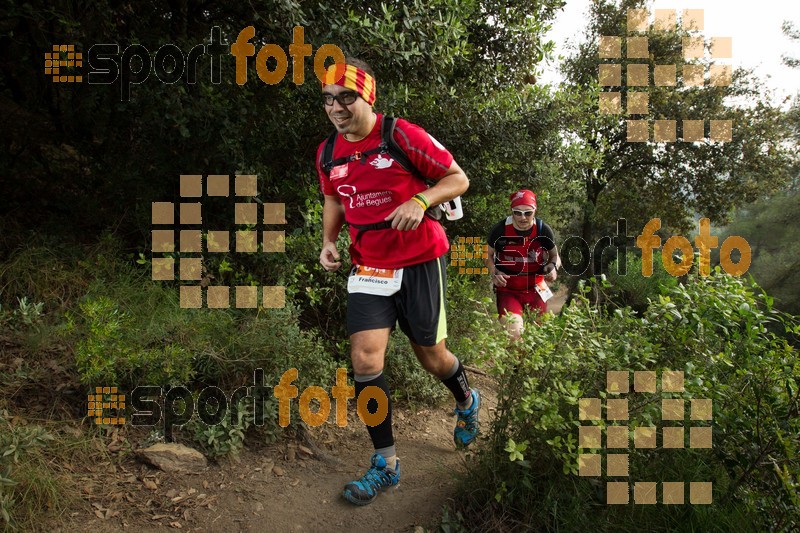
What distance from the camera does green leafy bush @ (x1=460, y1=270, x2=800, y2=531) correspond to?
9.21 ft

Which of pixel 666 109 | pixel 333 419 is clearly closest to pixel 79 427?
pixel 333 419

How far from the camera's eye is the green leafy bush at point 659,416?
281cm

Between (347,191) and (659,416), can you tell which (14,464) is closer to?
(347,191)

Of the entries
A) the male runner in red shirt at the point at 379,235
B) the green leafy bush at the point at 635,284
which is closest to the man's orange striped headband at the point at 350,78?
the male runner in red shirt at the point at 379,235

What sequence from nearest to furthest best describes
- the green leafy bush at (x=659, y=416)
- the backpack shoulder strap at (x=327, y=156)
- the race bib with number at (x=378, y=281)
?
1. the green leafy bush at (x=659, y=416)
2. the race bib with number at (x=378, y=281)
3. the backpack shoulder strap at (x=327, y=156)

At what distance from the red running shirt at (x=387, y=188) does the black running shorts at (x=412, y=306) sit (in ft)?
0.33

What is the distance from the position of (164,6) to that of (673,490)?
6.15 m

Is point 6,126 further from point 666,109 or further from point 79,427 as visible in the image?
point 666,109

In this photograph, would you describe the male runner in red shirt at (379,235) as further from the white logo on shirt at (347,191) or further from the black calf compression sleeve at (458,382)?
the black calf compression sleeve at (458,382)

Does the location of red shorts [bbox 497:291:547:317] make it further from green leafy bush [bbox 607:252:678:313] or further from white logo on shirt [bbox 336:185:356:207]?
green leafy bush [bbox 607:252:678:313]

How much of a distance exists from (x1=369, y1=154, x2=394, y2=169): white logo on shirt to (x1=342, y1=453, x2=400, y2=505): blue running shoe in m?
1.87

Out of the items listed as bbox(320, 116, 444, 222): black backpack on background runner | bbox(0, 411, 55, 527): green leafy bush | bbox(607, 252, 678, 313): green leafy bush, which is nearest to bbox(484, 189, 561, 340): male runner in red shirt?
bbox(320, 116, 444, 222): black backpack on background runner

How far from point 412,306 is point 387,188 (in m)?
0.76

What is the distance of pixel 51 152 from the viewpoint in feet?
19.2
